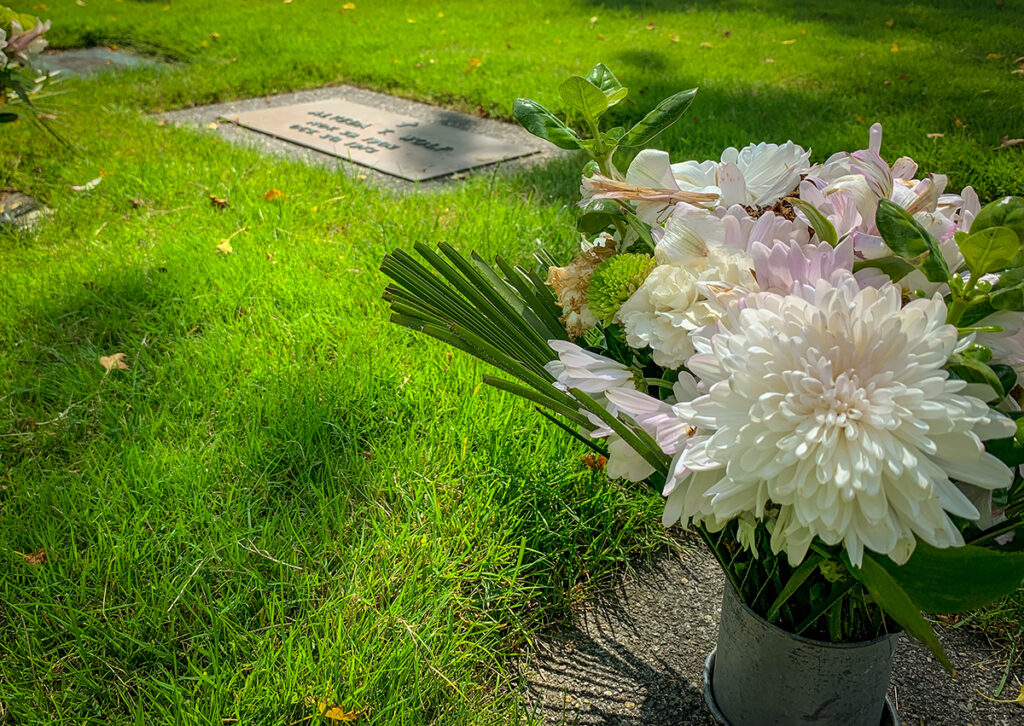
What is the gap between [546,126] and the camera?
3.00 feet

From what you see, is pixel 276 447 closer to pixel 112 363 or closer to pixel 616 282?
pixel 112 363

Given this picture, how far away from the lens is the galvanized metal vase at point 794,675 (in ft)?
3.51

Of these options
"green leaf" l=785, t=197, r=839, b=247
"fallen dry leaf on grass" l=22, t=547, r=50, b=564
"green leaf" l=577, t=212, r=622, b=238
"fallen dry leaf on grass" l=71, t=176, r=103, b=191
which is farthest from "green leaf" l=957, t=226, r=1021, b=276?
"fallen dry leaf on grass" l=71, t=176, r=103, b=191

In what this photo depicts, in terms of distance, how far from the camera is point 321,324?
2338 millimetres

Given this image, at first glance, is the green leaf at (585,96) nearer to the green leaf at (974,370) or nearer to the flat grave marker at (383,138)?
the green leaf at (974,370)

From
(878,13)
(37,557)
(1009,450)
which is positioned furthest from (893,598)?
(878,13)

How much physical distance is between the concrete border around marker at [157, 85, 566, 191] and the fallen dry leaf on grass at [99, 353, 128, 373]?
150 centimetres

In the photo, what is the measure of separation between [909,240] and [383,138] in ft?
12.0

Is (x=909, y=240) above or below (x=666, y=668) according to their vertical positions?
above

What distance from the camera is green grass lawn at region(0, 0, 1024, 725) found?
1.39 meters

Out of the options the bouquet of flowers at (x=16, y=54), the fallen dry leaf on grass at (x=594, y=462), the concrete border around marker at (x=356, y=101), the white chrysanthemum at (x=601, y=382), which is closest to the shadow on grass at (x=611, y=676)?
the fallen dry leaf on grass at (x=594, y=462)

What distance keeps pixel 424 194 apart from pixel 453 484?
6.13 ft

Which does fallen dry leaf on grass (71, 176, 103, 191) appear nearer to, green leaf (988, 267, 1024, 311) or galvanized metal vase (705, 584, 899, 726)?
galvanized metal vase (705, 584, 899, 726)

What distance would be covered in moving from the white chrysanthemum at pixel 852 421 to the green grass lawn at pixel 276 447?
852 mm
